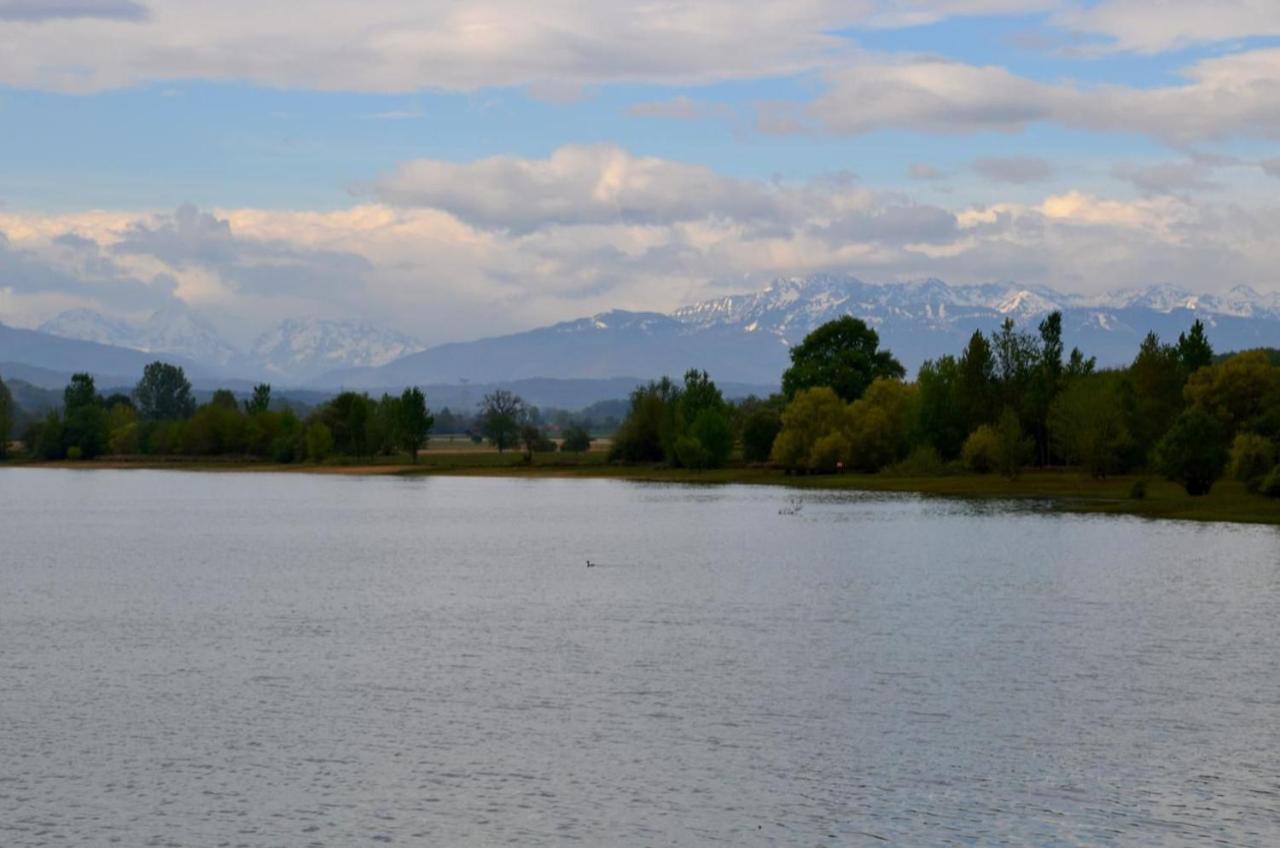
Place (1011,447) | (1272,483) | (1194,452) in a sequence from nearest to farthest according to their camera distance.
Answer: (1272,483), (1194,452), (1011,447)

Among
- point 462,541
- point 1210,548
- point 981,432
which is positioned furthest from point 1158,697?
point 981,432

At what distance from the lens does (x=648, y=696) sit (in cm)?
4475

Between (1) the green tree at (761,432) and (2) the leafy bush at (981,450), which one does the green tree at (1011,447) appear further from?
(1) the green tree at (761,432)

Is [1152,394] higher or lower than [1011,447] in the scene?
higher

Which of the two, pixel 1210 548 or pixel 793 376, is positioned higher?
pixel 793 376

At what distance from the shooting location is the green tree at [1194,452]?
11856 cm

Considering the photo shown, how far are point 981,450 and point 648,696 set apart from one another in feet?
383

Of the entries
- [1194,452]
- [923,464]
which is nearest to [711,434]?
[923,464]

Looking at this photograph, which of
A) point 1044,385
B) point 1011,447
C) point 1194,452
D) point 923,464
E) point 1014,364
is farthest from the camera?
point 1014,364

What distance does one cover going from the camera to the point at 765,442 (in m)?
195

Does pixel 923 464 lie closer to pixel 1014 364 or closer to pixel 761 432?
pixel 1014 364

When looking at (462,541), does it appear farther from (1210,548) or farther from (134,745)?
(134,745)

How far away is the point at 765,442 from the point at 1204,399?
64979 mm

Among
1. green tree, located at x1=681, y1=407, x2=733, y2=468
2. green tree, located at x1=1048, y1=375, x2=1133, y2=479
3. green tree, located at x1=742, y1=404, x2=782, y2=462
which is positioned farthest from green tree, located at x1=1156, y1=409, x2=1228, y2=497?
green tree, located at x1=681, y1=407, x2=733, y2=468
